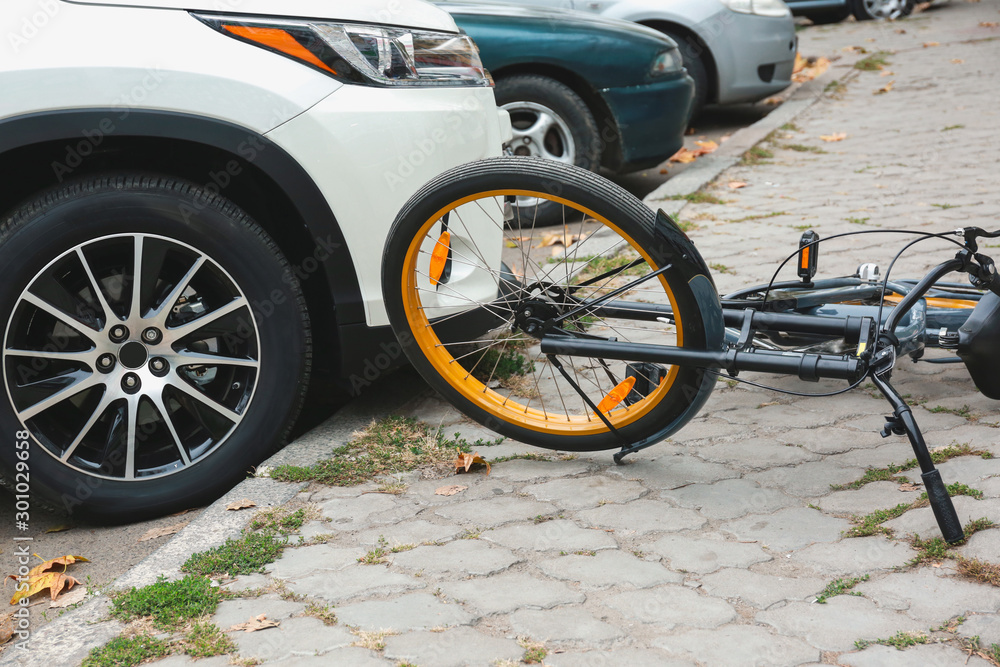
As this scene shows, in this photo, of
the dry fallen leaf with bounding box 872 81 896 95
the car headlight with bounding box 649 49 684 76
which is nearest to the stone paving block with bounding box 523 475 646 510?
the car headlight with bounding box 649 49 684 76

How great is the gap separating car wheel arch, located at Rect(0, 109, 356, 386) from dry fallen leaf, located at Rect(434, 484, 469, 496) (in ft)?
1.74

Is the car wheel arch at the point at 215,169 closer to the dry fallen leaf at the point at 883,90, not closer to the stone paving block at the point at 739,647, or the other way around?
the stone paving block at the point at 739,647

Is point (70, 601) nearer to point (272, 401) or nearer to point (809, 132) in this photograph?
point (272, 401)

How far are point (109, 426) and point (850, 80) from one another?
885 centimetres

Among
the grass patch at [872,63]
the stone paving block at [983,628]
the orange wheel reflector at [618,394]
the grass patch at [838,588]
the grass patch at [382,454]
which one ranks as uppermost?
the grass patch at [872,63]

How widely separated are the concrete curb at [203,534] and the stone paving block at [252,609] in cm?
21

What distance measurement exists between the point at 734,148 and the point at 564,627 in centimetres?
569

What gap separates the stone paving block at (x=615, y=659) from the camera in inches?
73.9

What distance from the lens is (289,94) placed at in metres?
2.58

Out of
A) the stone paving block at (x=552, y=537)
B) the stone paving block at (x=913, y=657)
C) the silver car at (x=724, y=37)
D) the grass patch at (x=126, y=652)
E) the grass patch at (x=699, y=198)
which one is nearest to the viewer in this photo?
the stone paving block at (x=913, y=657)

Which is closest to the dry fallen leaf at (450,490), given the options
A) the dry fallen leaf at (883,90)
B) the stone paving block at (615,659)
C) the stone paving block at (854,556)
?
the stone paving block at (615,659)

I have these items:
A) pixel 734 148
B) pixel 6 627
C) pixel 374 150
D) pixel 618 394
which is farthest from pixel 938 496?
pixel 734 148

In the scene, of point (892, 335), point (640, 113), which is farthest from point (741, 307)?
point (640, 113)

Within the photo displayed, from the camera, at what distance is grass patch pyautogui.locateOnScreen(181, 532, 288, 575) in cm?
228
